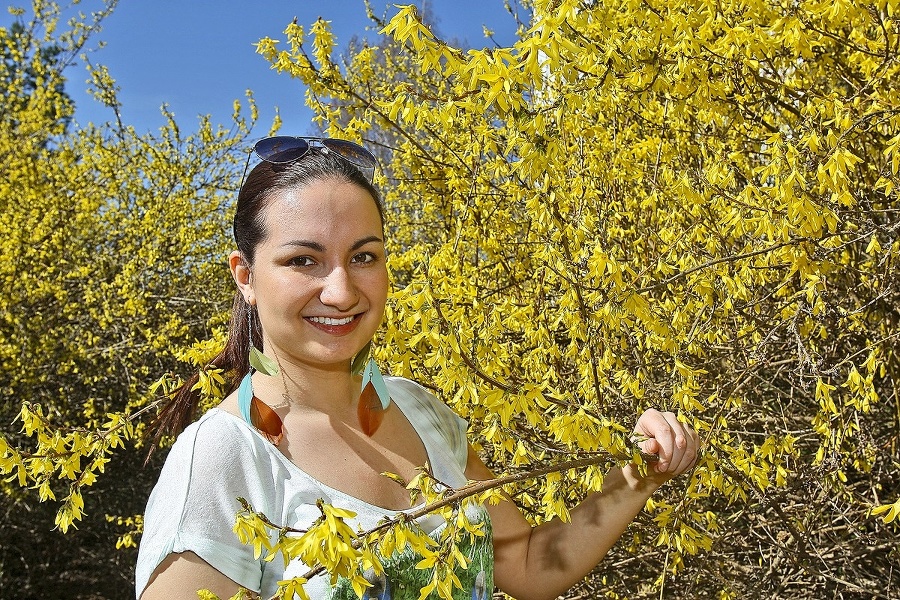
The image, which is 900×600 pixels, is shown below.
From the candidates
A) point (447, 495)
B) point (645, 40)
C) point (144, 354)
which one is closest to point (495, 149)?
point (645, 40)

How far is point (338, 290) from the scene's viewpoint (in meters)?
1.39

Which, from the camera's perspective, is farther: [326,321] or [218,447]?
[326,321]

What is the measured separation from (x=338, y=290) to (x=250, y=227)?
21 cm

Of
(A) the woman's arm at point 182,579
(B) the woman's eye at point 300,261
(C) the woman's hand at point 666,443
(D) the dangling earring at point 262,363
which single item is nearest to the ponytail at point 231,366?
(D) the dangling earring at point 262,363

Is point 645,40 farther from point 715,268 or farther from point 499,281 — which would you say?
point 499,281

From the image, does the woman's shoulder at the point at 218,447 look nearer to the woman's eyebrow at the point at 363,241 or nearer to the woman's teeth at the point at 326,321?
the woman's teeth at the point at 326,321

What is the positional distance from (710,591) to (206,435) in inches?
100

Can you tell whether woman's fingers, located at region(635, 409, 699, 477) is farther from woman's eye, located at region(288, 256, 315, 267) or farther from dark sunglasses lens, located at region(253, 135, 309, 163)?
dark sunglasses lens, located at region(253, 135, 309, 163)

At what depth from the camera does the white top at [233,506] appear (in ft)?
4.02

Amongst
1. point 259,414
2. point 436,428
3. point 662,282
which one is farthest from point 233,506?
point 662,282

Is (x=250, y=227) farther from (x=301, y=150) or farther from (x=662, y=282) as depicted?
(x=662, y=282)

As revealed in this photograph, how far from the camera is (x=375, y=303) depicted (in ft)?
4.85

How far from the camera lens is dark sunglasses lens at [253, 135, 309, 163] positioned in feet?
4.89

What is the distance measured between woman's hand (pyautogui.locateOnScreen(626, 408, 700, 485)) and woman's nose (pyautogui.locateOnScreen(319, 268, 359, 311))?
1.79 ft
